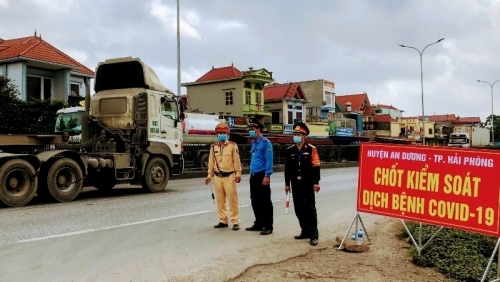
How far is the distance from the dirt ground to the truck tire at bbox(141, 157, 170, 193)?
784cm

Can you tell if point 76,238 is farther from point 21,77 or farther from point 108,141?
point 21,77

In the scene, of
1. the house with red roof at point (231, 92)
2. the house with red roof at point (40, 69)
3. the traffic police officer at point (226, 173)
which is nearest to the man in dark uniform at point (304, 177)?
the traffic police officer at point (226, 173)

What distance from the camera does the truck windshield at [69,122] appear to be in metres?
20.9

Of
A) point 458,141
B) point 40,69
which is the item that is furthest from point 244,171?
point 458,141

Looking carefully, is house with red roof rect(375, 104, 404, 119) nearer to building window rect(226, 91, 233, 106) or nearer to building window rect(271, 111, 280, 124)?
building window rect(271, 111, 280, 124)

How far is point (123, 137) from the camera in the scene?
1371cm

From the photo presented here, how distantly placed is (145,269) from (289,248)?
7.10ft

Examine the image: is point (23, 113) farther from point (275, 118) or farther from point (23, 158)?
point (275, 118)

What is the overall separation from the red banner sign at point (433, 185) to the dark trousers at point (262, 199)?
1543mm

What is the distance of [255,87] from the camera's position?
4994 centimetres

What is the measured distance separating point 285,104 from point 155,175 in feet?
133

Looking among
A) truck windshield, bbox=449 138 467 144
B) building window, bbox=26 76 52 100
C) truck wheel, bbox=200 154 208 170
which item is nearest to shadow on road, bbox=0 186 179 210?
truck wheel, bbox=200 154 208 170

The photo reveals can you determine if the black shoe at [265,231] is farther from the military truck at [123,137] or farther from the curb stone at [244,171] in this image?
the curb stone at [244,171]

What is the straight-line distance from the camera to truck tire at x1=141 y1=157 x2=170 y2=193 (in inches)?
549
